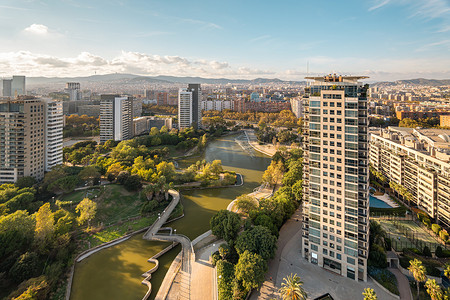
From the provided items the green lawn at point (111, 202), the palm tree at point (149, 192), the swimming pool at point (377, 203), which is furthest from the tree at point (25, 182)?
the swimming pool at point (377, 203)

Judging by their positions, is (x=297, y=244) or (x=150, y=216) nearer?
(x=297, y=244)

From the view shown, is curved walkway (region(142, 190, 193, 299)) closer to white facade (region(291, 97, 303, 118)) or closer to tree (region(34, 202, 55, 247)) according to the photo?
tree (region(34, 202, 55, 247))

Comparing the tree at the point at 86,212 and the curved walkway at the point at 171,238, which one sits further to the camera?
the tree at the point at 86,212

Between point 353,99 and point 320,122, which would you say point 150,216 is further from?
point 353,99

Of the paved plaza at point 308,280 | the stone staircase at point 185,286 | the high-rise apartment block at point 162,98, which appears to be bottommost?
the stone staircase at point 185,286

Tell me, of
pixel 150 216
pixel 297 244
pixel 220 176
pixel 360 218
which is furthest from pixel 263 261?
pixel 220 176

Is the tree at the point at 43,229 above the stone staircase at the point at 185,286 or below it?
above

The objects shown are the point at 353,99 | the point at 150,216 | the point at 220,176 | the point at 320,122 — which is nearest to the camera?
the point at 353,99

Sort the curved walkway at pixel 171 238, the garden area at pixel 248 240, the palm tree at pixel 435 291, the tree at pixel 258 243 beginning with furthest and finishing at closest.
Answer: the curved walkway at pixel 171 238, the tree at pixel 258 243, the garden area at pixel 248 240, the palm tree at pixel 435 291

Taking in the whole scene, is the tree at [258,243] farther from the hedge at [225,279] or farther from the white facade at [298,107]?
the white facade at [298,107]
